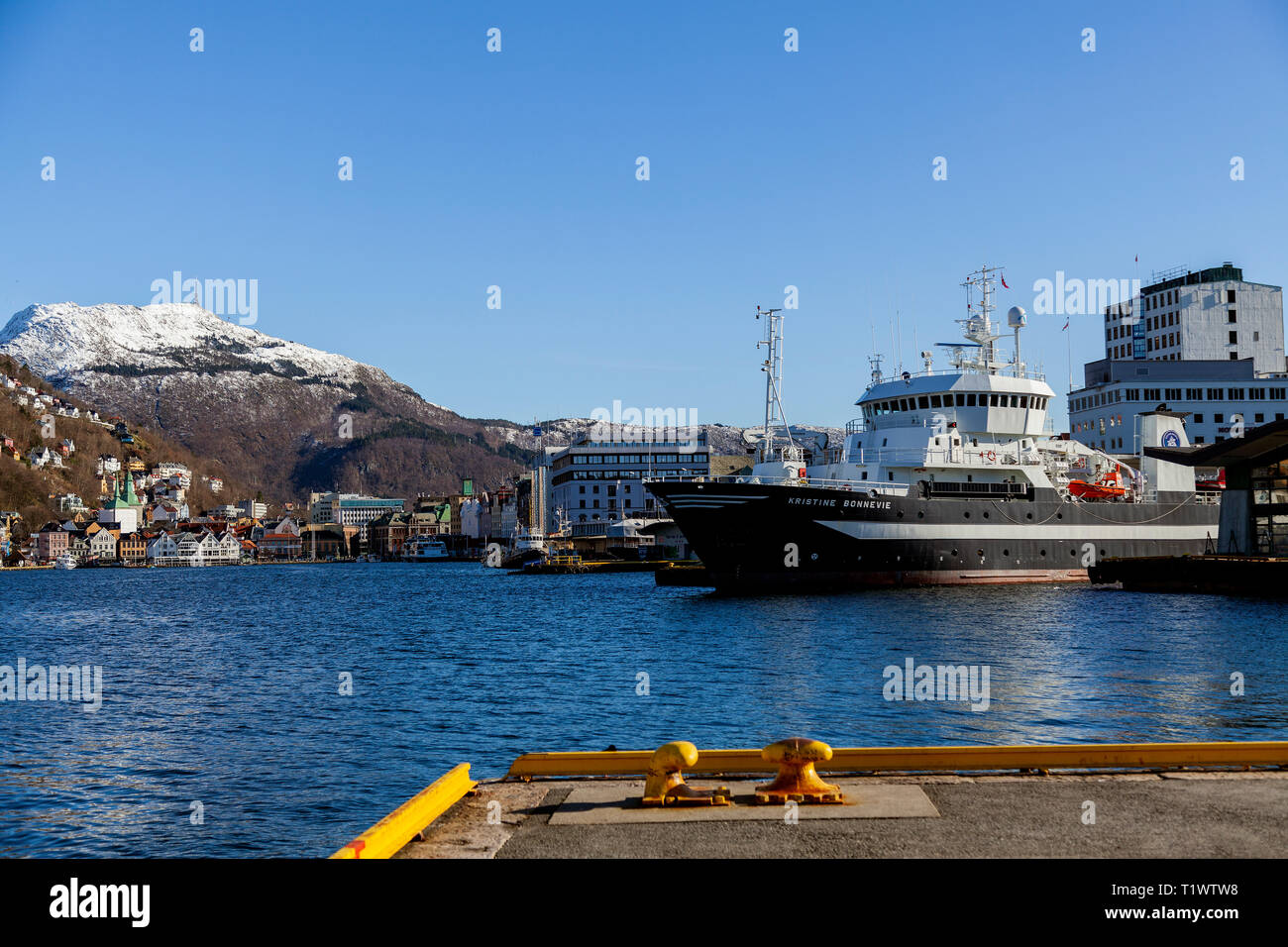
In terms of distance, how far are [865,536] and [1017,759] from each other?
4649 cm

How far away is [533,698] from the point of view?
29.3 meters

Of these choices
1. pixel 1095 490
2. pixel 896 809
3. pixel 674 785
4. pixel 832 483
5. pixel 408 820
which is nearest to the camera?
pixel 408 820

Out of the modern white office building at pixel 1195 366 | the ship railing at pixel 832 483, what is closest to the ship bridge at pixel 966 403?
the ship railing at pixel 832 483

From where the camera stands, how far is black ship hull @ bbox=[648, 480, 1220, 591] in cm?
5716

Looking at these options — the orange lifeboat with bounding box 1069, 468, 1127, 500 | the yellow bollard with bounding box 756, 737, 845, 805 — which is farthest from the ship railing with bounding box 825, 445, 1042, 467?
the yellow bollard with bounding box 756, 737, 845, 805

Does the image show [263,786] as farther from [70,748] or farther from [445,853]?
[445,853]

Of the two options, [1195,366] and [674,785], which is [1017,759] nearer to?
[674,785]

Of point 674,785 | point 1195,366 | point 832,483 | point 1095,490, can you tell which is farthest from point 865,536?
point 1195,366

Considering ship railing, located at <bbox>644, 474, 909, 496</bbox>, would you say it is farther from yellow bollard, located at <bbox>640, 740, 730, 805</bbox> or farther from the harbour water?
yellow bollard, located at <bbox>640, 740, 730, 805</bbox>

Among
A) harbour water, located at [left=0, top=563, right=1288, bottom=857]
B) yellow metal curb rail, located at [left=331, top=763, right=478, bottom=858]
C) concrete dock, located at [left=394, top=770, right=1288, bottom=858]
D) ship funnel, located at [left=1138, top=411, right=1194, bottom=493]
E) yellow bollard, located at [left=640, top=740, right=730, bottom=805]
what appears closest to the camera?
yellow metal curb rail, located at [left=331, top=763, right=478, bottom=858]

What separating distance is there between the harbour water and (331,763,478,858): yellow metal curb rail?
14.3 ft

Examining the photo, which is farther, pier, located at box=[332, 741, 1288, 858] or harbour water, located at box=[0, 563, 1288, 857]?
harbour water, located at box=[0, 563, 1288, 857]
